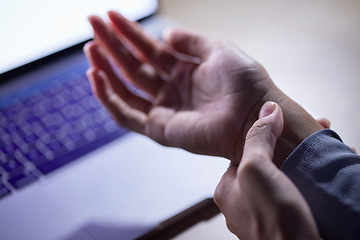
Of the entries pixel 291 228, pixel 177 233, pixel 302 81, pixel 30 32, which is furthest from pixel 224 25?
pixel 291 228

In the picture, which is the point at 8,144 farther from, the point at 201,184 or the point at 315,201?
the point at 315,201

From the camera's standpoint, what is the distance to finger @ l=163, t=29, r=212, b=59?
2.20 ft

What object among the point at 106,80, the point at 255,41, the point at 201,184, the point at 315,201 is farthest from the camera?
the point at 255,41

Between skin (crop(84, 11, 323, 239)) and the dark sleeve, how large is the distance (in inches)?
1.4

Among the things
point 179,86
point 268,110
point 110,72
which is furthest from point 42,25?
point 268,110

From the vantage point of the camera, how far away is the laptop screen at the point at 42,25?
2.31 feet

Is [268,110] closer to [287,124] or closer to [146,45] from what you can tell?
[287,124]

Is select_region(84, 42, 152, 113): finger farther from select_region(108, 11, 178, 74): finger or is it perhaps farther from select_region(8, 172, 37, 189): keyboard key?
select_region(8, 172, 37, 189): keyboard key

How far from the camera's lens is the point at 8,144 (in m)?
0.67

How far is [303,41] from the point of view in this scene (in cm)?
85

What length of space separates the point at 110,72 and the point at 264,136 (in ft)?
1.06

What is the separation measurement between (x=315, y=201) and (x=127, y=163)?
0.85 feet

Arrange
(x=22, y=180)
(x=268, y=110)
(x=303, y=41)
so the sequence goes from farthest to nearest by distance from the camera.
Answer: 1. (x=303, y=41)
2. (x=22, y=180)
3. (x=268, y=110)

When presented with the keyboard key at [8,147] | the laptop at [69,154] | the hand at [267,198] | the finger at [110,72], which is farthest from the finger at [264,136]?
the keyboard key at [8,147]
